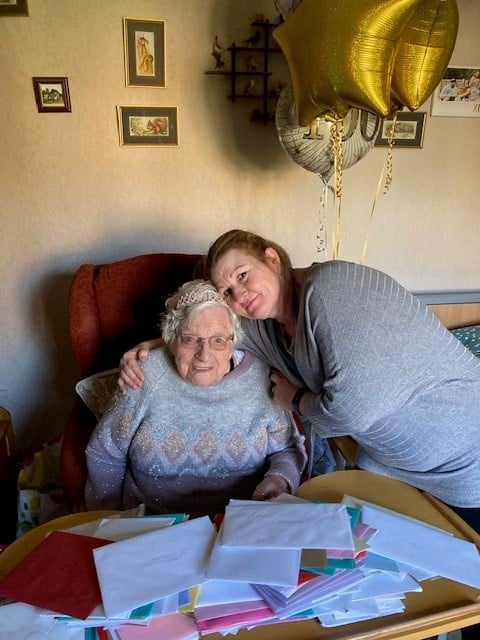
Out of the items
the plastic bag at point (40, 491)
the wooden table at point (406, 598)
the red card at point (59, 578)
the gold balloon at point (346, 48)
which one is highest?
the gold balloon at point (346, 48)

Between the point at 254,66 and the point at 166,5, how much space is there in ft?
1.21

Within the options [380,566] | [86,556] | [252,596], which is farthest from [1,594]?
[380,566]

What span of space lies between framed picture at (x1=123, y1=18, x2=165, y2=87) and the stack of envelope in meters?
1.54

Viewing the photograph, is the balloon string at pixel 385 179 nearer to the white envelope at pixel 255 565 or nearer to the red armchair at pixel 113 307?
the red armchair at pixel 113 307

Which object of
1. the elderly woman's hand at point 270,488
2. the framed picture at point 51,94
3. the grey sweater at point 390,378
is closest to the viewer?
the grey sweater at point 390,378

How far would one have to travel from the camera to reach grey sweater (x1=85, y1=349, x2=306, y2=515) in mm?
1484

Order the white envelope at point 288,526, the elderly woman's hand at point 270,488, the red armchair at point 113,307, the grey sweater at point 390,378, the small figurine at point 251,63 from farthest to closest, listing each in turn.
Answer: the small figurine at point 251,63, the red armchair at point 113,307, the elderly woman's hand at point 270,488, the grey sweater at point 390,378, the white envelope at point 288,526

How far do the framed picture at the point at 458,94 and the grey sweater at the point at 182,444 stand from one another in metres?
1.51

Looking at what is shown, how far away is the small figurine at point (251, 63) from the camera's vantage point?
2002 mm

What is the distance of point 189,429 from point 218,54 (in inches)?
53.5

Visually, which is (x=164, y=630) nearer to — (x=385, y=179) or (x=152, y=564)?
(x=152, y=564)

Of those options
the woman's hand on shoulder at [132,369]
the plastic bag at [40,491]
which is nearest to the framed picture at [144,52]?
the woman's hand on shoulder at [132,369]

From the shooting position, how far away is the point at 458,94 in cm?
225

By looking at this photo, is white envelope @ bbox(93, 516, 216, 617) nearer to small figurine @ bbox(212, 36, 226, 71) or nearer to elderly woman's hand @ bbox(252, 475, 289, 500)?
elderly woman's hand @ bbox(252, 475, 289, 500)
